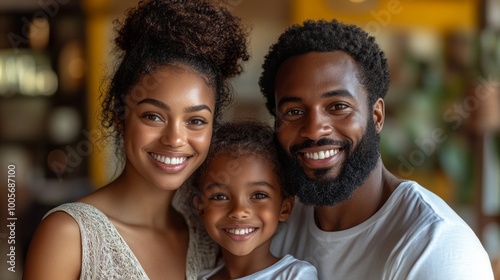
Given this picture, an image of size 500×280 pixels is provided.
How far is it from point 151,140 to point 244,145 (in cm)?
33

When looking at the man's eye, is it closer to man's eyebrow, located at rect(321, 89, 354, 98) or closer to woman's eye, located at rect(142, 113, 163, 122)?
man's eyebrow, located at rect(321, 89, 354, 98)

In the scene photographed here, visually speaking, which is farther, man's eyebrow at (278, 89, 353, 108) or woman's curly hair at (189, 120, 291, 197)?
woman's curly hair at (189, 120, 291, 197)

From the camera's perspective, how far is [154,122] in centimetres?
184

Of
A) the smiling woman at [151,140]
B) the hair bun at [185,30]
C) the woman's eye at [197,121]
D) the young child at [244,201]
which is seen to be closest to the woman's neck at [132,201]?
the smiling woman at [151,140]

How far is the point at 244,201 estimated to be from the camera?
201cm

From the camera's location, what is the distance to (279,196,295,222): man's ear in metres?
2.09

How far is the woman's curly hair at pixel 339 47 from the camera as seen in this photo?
6.33ft

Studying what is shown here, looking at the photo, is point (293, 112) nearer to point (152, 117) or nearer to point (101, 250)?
point (152, 117)

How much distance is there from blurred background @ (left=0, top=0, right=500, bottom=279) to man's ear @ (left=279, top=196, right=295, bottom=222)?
1.80m

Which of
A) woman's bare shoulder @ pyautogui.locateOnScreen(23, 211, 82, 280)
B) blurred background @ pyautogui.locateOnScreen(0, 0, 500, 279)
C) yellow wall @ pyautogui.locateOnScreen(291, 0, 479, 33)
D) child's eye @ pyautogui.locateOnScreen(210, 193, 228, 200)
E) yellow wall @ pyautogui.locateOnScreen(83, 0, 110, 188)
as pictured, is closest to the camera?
woman's bare shoulder @ pyautogui.locateOnScreen(23, 211, 82, 280)

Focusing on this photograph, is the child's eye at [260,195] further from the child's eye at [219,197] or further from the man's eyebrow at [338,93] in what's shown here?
the man's eyebrow at [338,93]

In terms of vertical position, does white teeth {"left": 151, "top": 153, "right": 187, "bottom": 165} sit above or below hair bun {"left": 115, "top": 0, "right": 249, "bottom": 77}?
below

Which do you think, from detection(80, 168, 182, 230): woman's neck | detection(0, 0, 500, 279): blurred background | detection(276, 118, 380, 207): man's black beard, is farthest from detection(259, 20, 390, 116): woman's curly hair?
detection(0, 0, 500, 279): blurred background

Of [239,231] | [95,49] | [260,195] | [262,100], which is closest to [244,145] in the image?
[260,195]
